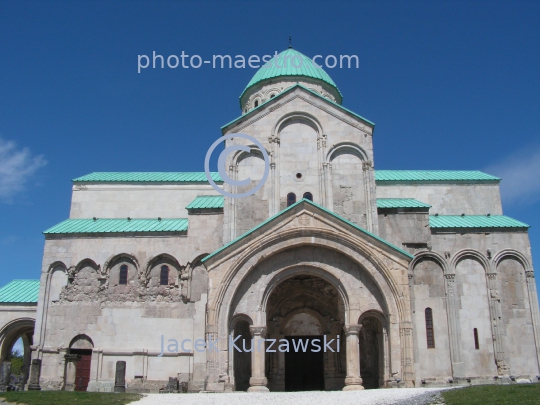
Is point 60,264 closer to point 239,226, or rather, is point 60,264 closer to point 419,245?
point 239,226

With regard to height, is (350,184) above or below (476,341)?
above

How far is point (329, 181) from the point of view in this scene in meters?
24.4

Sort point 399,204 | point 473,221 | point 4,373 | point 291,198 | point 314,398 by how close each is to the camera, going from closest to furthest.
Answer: point 314,398 < point 4,373 < point 291,198 < point 399,204 < point 473,221

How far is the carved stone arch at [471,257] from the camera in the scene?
84.4 feet

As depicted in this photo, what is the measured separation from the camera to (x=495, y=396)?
571 inches

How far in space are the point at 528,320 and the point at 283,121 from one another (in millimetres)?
14215

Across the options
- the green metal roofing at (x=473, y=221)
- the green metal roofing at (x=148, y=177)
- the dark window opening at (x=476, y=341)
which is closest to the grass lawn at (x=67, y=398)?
the green metal roofing at (x=148, y=177)

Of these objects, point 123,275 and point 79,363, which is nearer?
point 79,363

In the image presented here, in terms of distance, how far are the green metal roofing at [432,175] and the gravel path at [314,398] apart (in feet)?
48.5

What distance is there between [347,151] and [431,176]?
8.39 m

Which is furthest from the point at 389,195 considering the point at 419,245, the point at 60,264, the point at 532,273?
the point at 60,264

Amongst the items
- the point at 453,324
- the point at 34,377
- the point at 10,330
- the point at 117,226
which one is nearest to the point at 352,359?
the point at 453,324

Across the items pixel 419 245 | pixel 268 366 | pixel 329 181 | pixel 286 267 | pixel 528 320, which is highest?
pixel 329 181

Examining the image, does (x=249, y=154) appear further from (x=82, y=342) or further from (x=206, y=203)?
(x=82, y=342)
